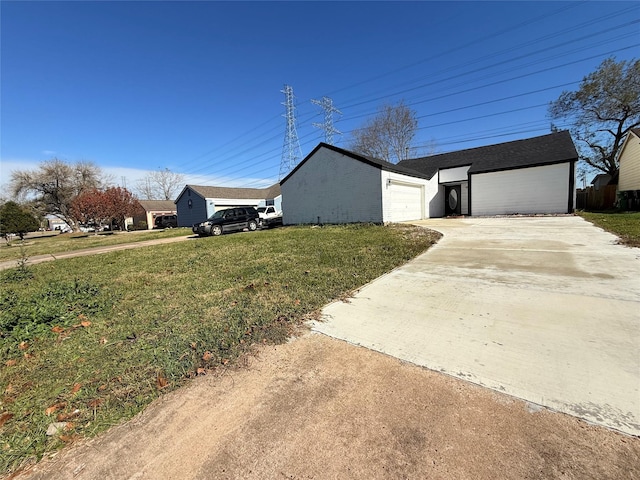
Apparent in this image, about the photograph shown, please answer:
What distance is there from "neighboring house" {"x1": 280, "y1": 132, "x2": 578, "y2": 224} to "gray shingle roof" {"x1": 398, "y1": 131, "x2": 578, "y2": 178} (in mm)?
48

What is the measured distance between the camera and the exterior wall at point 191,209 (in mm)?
30906

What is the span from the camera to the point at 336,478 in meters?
1.52

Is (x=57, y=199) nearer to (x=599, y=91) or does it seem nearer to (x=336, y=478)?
(x=336, y=478)

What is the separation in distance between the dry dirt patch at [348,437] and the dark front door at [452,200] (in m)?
22.5

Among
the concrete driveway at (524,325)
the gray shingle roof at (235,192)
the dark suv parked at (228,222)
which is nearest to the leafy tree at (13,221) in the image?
the gray shingle roof at (235,192)

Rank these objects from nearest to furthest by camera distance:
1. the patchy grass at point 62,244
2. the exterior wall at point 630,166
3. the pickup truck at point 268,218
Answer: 1. the patchy grass at point 62,244
2. the exterior wall at point 630,166
3. the pickup truck at point 268,218

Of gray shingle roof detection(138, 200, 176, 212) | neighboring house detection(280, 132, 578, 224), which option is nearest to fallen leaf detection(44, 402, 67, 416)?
neighboring house detection(280, 132, 578, 224)

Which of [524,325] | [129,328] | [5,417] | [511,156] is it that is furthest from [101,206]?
[511,156]

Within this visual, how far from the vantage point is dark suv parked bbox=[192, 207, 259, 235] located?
17.1 meters

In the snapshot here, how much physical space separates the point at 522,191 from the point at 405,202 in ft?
25.0

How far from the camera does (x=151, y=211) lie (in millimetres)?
39406

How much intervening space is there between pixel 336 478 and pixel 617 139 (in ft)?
117

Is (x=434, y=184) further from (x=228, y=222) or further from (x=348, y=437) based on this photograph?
(x=348, y=437)

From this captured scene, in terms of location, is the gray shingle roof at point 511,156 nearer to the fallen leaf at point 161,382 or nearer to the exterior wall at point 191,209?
the fallen leaf at point 161,382
